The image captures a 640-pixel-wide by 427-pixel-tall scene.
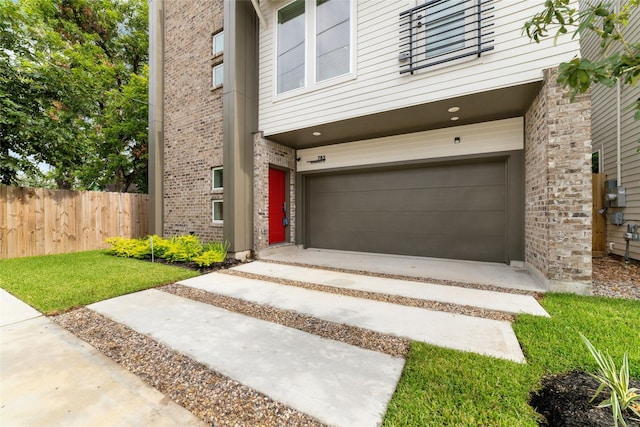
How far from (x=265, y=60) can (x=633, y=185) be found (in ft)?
28.3

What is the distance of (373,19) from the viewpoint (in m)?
5.17

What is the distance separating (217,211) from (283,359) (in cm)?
566

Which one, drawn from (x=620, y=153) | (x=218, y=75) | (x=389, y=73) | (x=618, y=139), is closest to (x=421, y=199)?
(x=389, y=73)

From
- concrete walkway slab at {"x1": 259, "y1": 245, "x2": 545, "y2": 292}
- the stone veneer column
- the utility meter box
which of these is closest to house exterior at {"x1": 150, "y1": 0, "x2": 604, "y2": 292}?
the stone veneer column

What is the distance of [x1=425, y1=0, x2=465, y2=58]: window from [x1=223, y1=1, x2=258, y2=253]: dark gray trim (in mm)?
4196

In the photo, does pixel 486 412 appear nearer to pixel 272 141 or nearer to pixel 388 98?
pixel 388 98

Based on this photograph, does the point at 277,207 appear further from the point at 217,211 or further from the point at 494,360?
the point at 494,360

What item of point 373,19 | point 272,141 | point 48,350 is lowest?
point 48,350

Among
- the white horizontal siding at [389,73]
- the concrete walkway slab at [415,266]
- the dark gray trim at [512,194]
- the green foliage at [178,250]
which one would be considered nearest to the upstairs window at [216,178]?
the green foliage at [178,250]

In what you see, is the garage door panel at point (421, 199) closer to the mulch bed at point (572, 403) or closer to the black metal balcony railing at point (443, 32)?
the black metal balcony railing at point (443, 32)

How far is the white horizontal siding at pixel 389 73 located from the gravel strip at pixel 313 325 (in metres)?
4.07

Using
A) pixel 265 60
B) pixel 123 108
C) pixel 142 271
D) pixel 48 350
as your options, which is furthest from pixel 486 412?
pixel 123 108

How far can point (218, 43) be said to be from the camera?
282 inches

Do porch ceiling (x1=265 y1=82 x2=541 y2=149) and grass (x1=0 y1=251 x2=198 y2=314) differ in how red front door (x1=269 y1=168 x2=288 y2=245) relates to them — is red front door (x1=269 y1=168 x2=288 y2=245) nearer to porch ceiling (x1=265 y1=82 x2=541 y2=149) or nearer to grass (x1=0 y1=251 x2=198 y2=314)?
porch ceiling (x1=265 y1=82 x2=541 y2=149)
